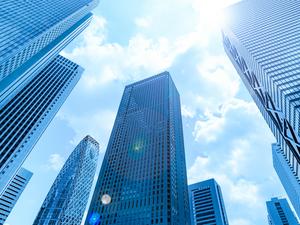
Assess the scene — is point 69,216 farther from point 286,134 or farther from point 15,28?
point 286,134

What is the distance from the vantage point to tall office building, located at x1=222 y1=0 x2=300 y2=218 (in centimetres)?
7912

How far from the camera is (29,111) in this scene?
13900 centimetres

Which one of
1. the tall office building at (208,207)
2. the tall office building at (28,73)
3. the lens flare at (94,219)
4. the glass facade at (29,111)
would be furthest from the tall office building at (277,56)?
the glass facade at (29,111)

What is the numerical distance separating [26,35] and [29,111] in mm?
53007

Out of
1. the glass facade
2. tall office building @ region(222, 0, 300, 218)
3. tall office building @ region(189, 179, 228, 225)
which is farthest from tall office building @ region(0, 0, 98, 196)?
tall office building @ region(189, 179, 228, 225)

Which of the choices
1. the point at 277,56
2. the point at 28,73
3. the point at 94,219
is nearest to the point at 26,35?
the point at 28,73

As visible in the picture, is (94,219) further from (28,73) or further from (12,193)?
(12,193)

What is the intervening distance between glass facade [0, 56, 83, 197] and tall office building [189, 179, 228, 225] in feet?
449

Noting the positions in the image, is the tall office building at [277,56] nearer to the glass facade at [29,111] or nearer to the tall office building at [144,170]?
the tall office building at [144,170]

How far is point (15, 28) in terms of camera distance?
100188 millimetres

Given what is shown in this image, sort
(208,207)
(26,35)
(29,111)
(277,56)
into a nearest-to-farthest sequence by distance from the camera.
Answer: (277,56)
(26,35)
(29,111)
(208,207)

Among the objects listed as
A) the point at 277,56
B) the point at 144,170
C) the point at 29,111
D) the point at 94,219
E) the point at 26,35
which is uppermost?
the point at 26,35

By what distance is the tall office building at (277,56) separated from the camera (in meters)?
79.1

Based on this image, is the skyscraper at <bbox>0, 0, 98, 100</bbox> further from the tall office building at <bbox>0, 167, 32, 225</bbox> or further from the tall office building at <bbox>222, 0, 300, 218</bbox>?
the tall office building at <bbox>222, 0, 300, 218</bbox>
